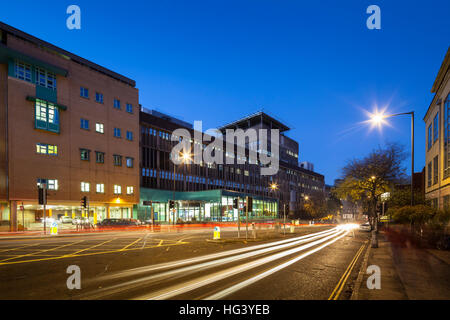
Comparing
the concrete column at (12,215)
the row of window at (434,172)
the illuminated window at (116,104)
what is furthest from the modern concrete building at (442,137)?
the concrete column at (12,215)

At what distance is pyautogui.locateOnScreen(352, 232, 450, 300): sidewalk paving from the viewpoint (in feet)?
21.0

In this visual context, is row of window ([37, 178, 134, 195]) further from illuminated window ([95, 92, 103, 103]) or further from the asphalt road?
the asphalt road

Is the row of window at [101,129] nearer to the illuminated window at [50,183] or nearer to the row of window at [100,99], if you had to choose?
the row of window at [100,99]

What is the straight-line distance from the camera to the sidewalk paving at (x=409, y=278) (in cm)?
641

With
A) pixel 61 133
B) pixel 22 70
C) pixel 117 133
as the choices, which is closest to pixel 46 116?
pixel 61 133

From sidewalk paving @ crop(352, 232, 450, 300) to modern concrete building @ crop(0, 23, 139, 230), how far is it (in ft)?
119

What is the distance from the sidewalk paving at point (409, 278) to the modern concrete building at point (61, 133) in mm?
36123

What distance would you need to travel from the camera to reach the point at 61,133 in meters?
35.5

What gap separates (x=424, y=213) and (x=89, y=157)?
39.9 m

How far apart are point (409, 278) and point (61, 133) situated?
40.1 metres

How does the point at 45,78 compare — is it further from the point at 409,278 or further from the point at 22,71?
the point at 409,278
